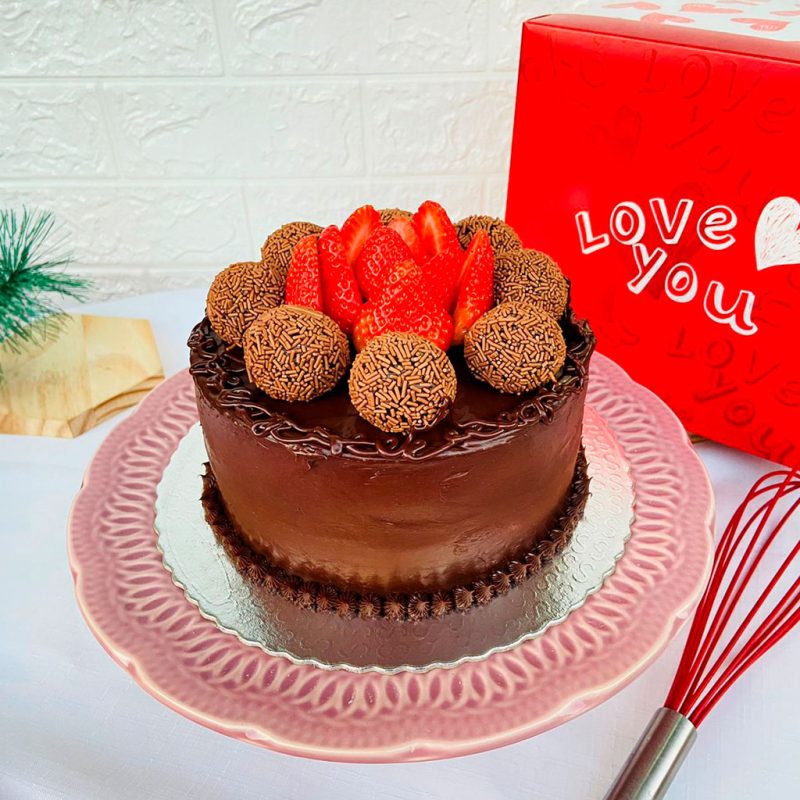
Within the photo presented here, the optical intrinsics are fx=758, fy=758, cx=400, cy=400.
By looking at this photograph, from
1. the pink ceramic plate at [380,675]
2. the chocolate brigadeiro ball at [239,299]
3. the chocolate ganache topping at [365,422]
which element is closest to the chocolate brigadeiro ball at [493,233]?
the chocolate ganache topping at [365,422]

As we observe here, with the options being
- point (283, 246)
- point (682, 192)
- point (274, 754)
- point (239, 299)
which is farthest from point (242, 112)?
point (274, 754)

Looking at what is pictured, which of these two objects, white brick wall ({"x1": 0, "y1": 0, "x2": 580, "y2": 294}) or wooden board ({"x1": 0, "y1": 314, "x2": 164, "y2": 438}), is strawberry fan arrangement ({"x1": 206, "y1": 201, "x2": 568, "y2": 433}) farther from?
white brick wall ({"x1": 0, "y1": 0, "x2": 580, "y2": 294})

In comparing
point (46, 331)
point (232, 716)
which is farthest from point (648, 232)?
point (46, 331)

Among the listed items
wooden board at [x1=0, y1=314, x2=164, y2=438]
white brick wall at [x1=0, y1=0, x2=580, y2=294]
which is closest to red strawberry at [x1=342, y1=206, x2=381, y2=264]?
wooden board at [x1=0, y1=314, x2=164, y2=438]

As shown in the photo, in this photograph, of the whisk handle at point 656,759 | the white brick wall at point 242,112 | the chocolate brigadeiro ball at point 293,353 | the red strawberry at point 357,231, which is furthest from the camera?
the white brick wall at point 242,112

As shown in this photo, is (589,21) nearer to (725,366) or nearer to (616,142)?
(616,142)

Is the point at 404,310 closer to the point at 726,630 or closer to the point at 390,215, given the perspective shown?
the point at 390,215

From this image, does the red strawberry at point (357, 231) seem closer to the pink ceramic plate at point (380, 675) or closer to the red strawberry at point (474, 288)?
the red strawberry at point (474, 288)
